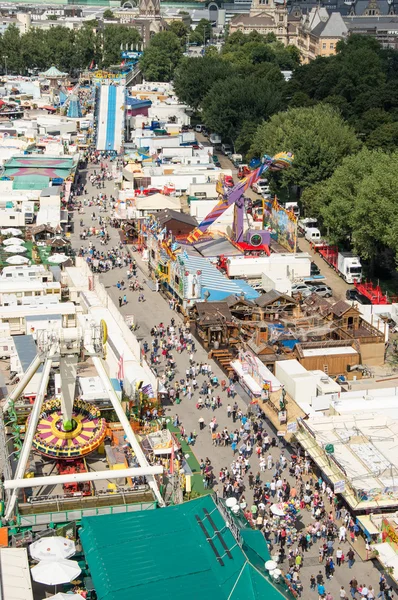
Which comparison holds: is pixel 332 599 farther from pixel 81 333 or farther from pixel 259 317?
pixel 259 317

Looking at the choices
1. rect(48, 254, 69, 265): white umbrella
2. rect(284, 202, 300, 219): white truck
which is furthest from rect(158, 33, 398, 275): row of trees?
rect(48, 254, 69, 265): white umbrella

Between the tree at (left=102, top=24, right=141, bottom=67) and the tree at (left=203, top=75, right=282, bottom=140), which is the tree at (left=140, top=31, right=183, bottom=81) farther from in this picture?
the tree at (left=203, top=75, right=282, bottom=140)

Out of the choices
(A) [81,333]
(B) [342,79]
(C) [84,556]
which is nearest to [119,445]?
(A) [81,333]

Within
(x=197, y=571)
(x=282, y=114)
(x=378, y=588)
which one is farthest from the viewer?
(x=282, y=114)

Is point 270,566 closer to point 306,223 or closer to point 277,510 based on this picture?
point 277,510

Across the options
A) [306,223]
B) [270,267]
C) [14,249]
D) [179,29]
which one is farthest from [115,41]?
[270,267]

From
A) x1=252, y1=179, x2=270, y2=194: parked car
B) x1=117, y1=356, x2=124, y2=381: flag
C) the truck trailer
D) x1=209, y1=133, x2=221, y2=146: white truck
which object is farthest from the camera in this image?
x1=209, y1=133, x2=221, y2=146: white truck

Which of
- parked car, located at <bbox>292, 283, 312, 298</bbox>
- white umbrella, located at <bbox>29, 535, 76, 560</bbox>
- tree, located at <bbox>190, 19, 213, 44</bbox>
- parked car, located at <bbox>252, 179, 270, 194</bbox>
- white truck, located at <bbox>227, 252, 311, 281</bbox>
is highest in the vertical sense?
white umbrella, located at <bbox>29, 535, 76, 560</bbox>

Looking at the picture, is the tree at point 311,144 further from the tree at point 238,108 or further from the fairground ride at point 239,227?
the tree at point 238,108
